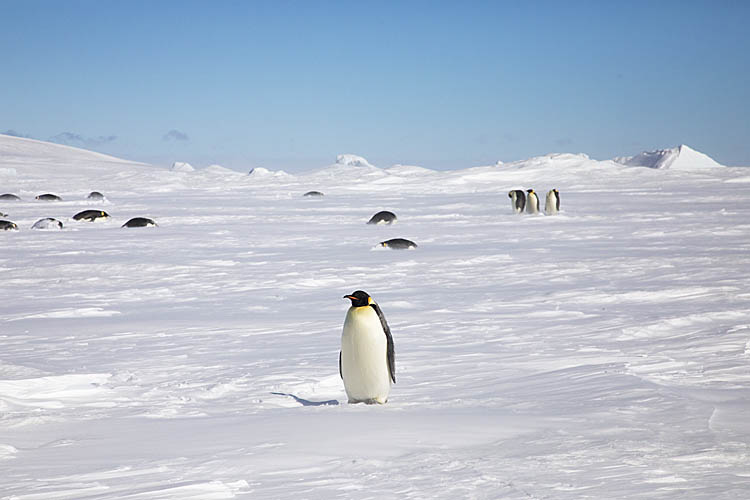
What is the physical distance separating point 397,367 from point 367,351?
104 cm

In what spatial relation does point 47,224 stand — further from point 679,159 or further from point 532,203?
point 679,159

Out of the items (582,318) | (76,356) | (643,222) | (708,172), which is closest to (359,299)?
(76,356)

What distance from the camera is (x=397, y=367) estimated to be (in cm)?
548

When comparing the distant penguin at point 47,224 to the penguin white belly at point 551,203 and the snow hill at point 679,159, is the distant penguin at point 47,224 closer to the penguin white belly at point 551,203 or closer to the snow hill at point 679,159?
the penguin white belly at point 551,203

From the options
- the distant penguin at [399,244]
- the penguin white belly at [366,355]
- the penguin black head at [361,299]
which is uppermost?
the distant penguin at [399,244]

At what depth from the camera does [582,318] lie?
22.7 feet

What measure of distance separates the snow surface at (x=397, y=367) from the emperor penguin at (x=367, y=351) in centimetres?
21

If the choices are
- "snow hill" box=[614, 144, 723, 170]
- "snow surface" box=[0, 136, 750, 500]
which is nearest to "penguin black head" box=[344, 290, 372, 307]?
"snow surface" box=[0, 136, 750, 500]

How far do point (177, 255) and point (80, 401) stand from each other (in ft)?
26.4

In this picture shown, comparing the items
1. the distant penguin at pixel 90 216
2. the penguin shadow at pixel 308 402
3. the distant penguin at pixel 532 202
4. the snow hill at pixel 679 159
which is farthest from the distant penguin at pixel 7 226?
the snow hill at pixel 679 159

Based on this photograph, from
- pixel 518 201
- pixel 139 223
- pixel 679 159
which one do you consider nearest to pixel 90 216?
pixel 139 223

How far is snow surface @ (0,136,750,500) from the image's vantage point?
2877 mm

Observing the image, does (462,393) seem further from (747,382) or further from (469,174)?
(469,174)

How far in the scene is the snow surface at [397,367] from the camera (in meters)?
2.88
